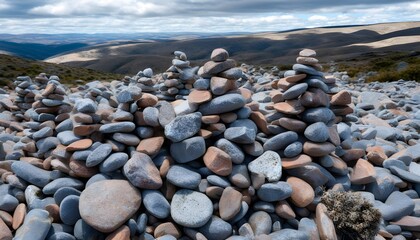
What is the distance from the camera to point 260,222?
5754mm

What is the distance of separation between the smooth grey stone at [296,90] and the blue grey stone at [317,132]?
70 cm

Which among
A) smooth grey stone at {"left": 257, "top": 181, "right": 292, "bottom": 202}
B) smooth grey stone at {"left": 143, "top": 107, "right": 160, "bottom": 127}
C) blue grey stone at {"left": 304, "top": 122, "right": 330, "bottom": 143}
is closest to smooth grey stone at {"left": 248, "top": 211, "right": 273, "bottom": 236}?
smooth grey stone at {"left": 257, "top": 181, "right": 292, "bottom": 202}

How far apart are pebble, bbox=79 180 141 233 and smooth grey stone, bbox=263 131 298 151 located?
2448 mm

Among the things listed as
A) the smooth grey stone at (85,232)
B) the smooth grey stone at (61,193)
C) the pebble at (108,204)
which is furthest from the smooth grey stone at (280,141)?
the smooth grey stone at (61,193)

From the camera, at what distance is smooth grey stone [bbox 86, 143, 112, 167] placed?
6070 mm

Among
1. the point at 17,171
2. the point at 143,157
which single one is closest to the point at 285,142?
the point at 143,157

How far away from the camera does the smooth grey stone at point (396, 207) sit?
6164 millimetres

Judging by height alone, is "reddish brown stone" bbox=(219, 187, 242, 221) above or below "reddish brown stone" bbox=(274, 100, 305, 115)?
below

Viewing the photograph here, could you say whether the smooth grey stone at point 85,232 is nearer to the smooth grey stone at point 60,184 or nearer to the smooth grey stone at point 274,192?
the smooth grey stone at point 60,184

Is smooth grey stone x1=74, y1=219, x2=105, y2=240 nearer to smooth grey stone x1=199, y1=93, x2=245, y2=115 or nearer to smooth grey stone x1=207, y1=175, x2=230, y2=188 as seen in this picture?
smooth grey stone x1=207, y1=175, x2=230, y2=188

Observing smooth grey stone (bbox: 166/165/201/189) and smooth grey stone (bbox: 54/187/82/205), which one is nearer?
smooth grey stone (bbox: 54/187/82/205)

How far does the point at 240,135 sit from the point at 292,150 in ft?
3.22

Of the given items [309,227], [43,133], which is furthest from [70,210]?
[309,227]

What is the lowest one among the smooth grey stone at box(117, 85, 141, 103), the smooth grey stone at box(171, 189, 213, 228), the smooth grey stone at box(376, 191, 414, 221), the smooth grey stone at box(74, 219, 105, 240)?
the smooth grey stone at box(376, 191, 414, 221)
